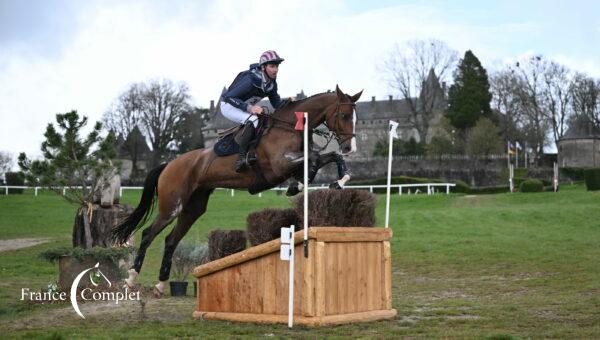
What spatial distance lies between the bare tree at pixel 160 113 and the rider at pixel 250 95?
7601 cm

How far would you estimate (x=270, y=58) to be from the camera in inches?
384

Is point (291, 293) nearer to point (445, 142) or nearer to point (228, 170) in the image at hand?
point (228, 170)

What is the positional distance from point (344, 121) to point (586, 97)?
86695 mm

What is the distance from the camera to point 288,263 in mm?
8508

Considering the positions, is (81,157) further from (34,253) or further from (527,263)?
(527,263)

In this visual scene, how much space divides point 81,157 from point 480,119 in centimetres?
7348

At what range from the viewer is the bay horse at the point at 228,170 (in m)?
9.27

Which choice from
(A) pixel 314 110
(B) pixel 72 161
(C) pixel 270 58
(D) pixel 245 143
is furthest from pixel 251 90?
(B) pixel 72 161

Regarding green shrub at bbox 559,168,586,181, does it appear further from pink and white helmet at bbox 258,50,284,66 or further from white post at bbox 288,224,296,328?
white post at bbox 288,224,296,328

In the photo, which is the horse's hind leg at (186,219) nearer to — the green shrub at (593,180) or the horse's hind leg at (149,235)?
the horse's hind leg at (149,235)

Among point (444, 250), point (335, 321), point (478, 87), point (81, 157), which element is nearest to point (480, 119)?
point (478, 87)

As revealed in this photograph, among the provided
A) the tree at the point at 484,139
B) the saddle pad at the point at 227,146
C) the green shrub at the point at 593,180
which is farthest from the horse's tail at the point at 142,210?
the tree at the point at 484,139

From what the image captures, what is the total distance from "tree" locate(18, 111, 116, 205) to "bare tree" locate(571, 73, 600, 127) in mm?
81963

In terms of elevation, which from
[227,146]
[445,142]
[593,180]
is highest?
[445,142]
